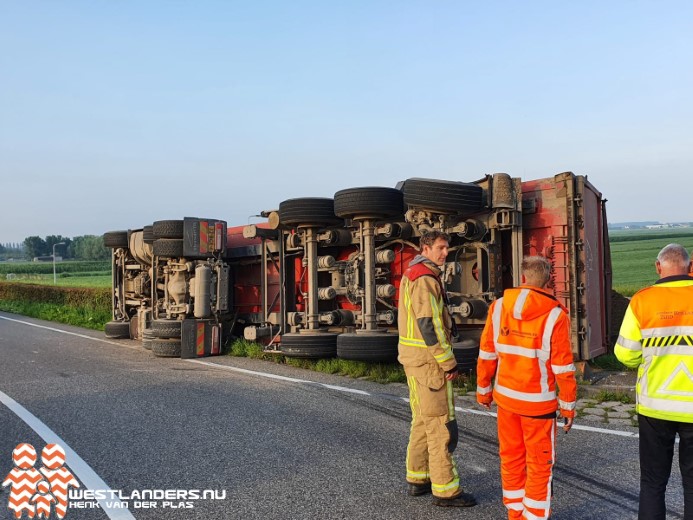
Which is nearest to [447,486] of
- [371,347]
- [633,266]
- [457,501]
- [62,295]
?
[457,501]

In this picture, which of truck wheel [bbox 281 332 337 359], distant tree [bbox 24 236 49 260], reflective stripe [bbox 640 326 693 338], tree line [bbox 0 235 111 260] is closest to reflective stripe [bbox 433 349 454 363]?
reflective stripe [bbox 640 326 693 338]

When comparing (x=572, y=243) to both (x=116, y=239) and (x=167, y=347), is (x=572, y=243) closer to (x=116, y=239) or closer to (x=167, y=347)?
(x=167, y=347)

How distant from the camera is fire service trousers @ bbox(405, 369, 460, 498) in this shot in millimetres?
3723

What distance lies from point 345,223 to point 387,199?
4.39 feet

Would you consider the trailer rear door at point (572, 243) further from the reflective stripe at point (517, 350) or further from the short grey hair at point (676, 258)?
the short grey hair at point (676, 258)

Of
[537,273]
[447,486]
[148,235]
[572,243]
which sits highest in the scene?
[148,235]

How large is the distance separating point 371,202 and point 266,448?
4.10 metres

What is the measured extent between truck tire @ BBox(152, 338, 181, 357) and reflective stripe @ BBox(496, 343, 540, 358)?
829cm

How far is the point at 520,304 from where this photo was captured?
3.32 meters

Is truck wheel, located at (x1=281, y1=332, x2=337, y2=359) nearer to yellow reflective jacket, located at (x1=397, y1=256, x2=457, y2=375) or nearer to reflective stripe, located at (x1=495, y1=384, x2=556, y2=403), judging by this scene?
yellow reflective jacket, located at (x1=397, y1=256, x2=457, y2=375)

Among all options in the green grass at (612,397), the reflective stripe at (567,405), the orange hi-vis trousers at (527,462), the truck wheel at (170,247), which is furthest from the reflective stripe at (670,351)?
the truck wheel at (170,247)

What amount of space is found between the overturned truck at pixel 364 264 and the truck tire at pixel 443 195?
13 mm

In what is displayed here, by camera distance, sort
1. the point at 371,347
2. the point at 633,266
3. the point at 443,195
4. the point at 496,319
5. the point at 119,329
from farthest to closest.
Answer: the point at 633,266 → the point at 119,329 → the point at 371,347 → the point at 443,195 → the point at 496,319

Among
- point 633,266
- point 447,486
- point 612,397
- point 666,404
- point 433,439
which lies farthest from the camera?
point 633,266
